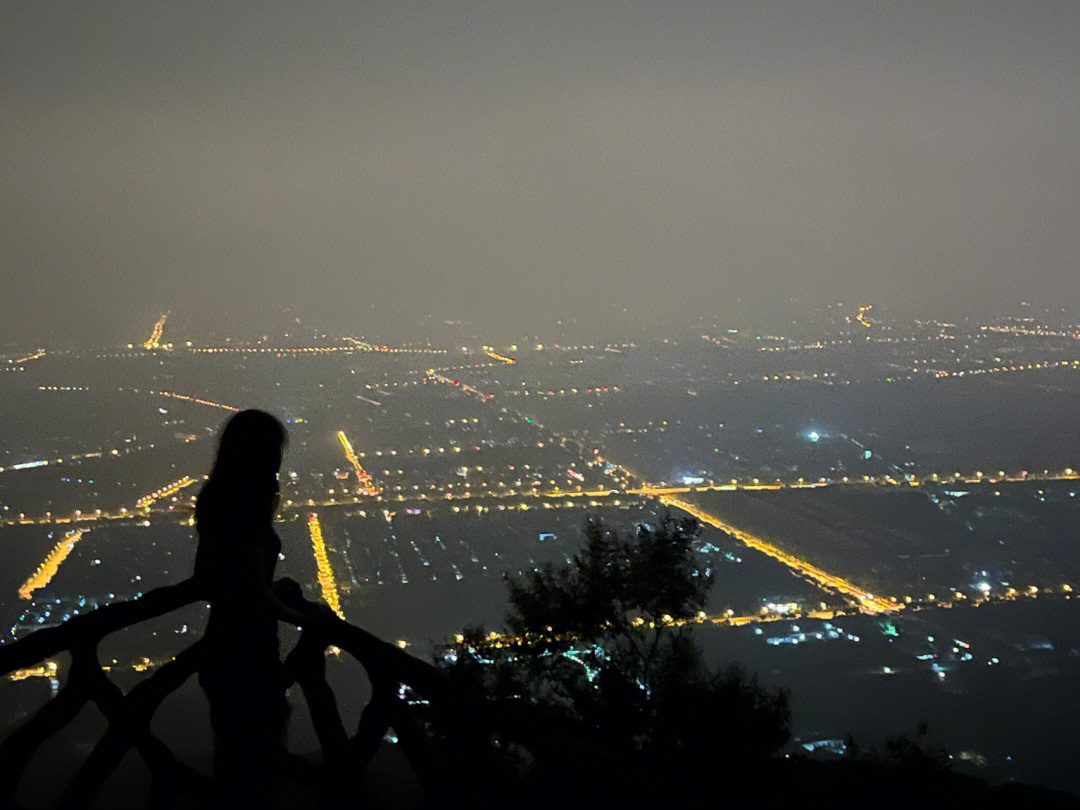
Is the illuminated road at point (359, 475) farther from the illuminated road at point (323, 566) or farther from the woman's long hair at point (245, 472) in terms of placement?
the woman's long hair at point (245, 472)

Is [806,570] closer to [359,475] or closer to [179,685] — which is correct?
[359,475]

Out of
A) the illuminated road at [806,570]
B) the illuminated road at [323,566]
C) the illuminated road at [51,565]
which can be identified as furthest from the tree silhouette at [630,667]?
the illuminated road at [51,565]

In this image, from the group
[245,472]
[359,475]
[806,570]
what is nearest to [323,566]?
[359,475]

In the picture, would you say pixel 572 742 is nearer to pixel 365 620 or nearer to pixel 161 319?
pixel 365 620

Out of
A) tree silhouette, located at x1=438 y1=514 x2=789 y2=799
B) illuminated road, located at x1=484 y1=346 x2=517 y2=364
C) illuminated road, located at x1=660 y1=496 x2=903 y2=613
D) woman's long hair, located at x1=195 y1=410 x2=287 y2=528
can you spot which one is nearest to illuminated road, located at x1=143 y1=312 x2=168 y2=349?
illuminated road, located at x1=484 y1=346 x2=517 y2=364

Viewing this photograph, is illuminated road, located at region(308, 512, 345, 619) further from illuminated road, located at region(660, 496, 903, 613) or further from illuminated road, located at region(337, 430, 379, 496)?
illuminated road, located at region(660, 496, 903, 613)
